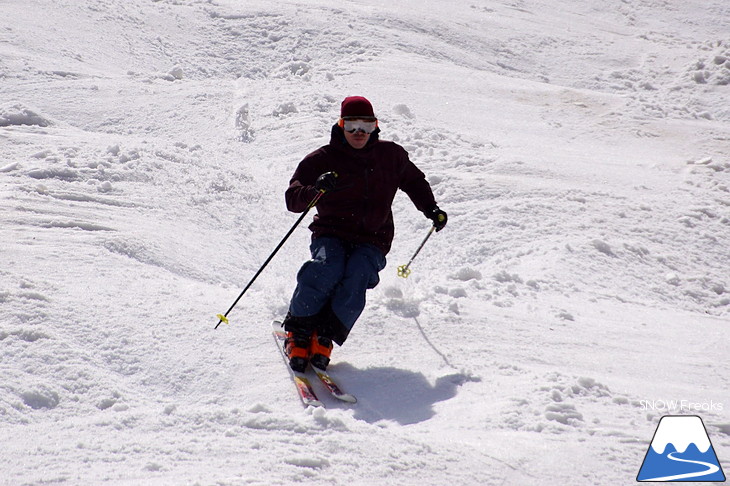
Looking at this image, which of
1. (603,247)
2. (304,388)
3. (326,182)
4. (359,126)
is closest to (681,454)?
(304,388)

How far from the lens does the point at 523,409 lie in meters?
3.79

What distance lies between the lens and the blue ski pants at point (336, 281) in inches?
177

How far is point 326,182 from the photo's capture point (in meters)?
4.51

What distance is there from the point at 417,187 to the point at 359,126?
661 mm

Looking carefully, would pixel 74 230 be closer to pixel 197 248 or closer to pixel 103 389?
pixel 197 248

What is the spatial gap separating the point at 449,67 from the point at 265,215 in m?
5.28

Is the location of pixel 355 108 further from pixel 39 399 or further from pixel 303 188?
pixel 39 399

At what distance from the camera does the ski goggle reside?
15.9 ft

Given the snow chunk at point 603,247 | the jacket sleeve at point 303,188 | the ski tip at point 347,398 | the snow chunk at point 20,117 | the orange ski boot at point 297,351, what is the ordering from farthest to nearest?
the snow chunk at point 20,117, the snow chunk at point 603,247, the jacket sleeve at point 303,188, the orange ski boot at point 297,351, the ski tip at point 347,398

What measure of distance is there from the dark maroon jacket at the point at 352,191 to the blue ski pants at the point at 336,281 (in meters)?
0.14

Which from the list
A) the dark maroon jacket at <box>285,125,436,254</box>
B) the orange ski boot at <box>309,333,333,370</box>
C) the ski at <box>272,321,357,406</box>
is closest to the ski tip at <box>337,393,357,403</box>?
the ski at <box>272,321,357,406</box>

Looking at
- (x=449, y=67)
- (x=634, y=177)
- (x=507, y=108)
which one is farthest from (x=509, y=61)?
(x=634, y=177)

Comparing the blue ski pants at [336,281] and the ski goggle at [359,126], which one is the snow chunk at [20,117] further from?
the blue ski pants at [336,281]

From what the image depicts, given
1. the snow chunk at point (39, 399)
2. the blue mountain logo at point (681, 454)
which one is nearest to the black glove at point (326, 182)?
the snow chunk at point (39, 399)
